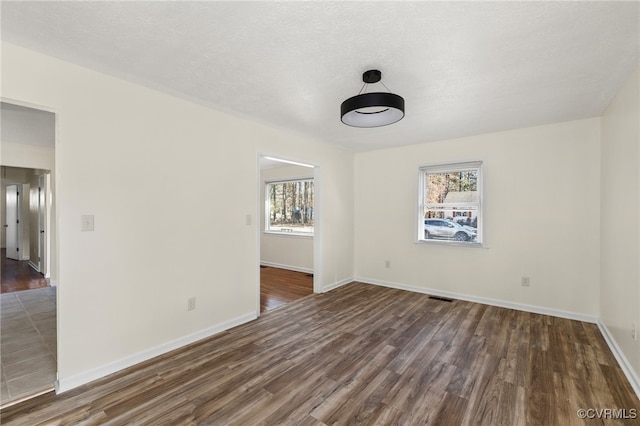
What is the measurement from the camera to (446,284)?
4.56 meters

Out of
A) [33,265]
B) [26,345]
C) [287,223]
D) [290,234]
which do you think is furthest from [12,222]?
[290,234]

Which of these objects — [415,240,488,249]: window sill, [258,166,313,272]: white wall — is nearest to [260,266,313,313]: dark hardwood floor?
Answer: [258,166,313,272]: white wall

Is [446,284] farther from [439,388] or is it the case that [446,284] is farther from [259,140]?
[259,140]

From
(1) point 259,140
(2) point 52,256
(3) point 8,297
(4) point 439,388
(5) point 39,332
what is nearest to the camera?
(4) point 439,388

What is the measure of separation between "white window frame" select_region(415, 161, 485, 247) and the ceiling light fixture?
242cm

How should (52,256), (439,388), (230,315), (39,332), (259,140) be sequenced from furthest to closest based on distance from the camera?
(52,256)
(259,140)
(230,315)
(39,332)
(439,388)

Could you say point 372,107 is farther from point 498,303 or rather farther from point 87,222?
point 498,303

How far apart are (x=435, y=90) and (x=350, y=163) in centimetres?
287

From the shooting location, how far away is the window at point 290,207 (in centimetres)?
663

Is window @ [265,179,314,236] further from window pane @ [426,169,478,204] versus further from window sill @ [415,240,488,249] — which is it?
window pane @ [426,169,478,204]

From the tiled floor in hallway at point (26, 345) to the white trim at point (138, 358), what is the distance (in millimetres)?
153

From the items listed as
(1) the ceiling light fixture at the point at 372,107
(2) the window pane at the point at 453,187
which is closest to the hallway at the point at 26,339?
(1) the ceiling light fixture at the point at 372,107

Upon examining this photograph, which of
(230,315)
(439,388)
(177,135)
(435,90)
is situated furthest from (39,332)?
(435,90)

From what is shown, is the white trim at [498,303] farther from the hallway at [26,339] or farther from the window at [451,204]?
the hallway at [26,339]
